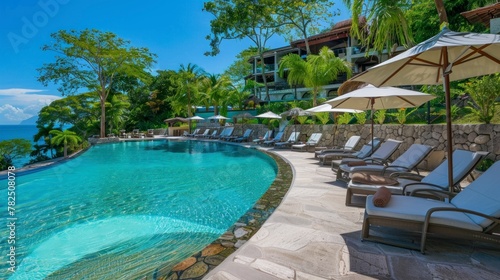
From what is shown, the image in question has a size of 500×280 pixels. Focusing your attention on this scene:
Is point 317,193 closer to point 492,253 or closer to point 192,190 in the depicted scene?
point 492,253

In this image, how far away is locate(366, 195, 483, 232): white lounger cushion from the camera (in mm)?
2561

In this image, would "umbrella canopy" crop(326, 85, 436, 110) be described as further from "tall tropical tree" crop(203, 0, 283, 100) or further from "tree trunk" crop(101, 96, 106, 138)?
"tree trunk" crop(101, 96, 106, 138)

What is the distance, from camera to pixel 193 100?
1169 inches

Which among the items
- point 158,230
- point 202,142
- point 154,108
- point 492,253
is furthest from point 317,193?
point 154,108

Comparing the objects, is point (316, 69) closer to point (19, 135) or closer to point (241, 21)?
point (241, 21)

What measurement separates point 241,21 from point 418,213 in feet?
85.6

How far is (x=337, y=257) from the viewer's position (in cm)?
267

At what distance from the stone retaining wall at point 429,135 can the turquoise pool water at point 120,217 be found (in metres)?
4.65

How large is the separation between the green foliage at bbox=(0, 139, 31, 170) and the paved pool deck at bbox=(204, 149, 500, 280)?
1441 centimetres

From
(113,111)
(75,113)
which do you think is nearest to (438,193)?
(113,111)

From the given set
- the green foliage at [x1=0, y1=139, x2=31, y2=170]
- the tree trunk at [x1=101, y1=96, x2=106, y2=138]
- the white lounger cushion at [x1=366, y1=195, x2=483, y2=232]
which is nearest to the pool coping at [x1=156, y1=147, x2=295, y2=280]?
the white lounger cushion at [x1=366, y1=195, x2=483, y2=232]

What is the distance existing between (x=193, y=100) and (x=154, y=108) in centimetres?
773

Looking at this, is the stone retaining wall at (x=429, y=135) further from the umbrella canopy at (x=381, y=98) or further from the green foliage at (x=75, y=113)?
the green foliage at (x=75, y=113)

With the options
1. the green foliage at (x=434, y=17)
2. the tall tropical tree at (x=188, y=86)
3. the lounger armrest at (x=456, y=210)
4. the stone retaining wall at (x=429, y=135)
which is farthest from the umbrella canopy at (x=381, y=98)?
the tall tropical tree at (x=188, y=86)
